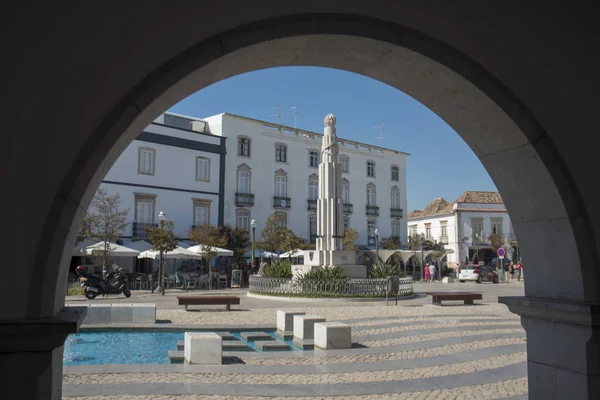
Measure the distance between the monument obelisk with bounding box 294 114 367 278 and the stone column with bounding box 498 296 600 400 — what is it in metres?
17.4

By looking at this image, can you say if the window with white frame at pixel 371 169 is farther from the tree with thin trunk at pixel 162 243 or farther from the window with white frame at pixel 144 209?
the tree with thin trunk at pixel 162 243

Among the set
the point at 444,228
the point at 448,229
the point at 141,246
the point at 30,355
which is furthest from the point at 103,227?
the point at 444,228

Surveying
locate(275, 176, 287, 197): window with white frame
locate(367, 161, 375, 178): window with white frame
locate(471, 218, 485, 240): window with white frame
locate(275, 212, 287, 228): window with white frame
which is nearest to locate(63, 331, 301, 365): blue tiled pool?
locate(275, 212, 287, 228): window with white frame

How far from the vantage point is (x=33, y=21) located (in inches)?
136

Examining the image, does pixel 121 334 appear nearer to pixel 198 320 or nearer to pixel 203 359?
pixel 198 320

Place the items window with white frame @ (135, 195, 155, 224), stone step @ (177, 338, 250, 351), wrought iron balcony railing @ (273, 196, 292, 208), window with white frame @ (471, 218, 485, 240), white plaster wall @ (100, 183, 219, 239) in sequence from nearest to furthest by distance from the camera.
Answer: stone step @ (177, 338, 250, 351)
white plaster wall @ (100, 183, 219, 239)
window with white frame @ (135, 195, 155, 224)
wrought iron balcony railing @ (273, 196, 292, 208)
window with white frame @ (471, 218, 485, 240)

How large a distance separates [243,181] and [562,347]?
35762 millimetres

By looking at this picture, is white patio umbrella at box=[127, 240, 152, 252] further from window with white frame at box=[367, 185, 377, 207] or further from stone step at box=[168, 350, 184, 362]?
window with white frame at box=[367, 185, 377, 207]

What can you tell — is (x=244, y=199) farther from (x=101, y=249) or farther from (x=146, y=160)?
(x=101, y=249)

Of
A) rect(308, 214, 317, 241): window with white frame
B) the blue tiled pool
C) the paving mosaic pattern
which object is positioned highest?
rect(308, 214, 317, 241): window with white frame

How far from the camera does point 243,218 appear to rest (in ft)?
129

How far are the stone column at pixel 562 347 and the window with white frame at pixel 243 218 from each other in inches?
1368

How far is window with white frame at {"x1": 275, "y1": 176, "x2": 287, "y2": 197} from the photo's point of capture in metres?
41.6

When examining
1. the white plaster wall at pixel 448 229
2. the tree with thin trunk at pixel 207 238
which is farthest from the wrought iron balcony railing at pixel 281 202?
the white plaster wall at pixel 448 229
